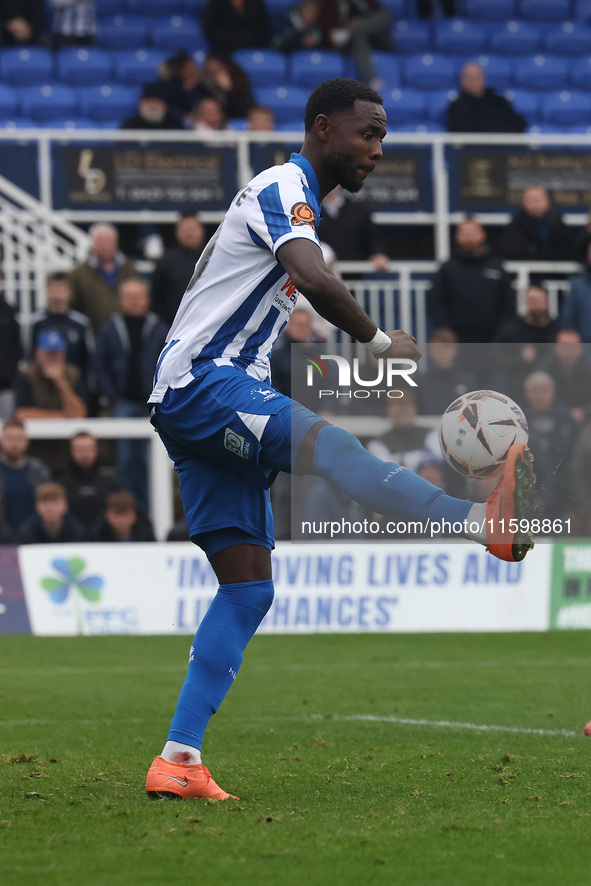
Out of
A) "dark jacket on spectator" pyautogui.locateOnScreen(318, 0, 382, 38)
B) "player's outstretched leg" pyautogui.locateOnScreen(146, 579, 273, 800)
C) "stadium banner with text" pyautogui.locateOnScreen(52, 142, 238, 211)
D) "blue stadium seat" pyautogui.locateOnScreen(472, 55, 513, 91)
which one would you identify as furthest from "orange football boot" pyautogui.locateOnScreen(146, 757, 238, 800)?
"blue stadium seat" pyautogui.locateOnScreen(472, 55, 513, 91)

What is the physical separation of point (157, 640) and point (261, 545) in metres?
6.65

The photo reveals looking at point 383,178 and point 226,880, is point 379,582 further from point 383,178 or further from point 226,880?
point 226,880

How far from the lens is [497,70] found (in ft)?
68.7

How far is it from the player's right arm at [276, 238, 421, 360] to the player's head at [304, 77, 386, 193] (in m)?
0.47

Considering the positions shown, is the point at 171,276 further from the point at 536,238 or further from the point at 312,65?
the point at 312,65

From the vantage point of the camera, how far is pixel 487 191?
1571cm

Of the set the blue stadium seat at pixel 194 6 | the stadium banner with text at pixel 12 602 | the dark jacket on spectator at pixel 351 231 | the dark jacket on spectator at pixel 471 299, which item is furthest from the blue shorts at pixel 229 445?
the blue stadium seat at pixel 194 6

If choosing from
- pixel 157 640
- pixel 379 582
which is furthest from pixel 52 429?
pixel 379 582

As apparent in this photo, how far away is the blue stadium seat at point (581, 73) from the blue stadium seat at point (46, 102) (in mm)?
7970

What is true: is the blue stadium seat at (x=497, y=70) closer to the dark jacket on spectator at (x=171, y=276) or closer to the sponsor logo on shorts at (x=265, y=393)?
the dark jacket on spectator at (x=171, y=276)

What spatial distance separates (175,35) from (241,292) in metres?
16.7

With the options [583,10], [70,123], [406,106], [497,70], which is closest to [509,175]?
[406,106]

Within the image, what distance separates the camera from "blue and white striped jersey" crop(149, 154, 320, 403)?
177 inches

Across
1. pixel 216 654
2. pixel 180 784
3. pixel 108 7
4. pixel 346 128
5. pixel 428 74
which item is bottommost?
pixel 180 784
